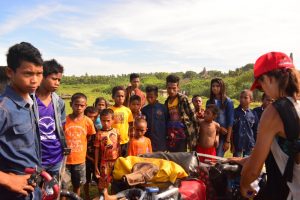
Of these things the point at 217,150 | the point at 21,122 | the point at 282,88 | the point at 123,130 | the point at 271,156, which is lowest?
the point at 217,150

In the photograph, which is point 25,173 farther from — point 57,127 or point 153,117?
point 153,117

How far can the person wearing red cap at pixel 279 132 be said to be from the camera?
6.69 ft

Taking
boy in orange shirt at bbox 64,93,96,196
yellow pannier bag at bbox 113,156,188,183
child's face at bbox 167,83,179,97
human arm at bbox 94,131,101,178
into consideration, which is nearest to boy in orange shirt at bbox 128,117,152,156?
human arm at bbox 94,131,101,178

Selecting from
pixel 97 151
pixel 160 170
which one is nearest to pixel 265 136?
pixel 160 170

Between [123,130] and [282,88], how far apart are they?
409cm

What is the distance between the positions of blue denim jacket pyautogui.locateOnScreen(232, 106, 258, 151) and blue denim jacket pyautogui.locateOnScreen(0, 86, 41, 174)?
190 inches

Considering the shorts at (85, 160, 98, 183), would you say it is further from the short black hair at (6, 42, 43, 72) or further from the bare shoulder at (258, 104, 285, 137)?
the bare shoulder at (258, 104, 285, 137)

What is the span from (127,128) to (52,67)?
8.20 ft

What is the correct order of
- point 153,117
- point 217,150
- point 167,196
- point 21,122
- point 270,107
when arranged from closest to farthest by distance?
point 270,107
point 21,122
point 167,196
point 153,117
point 217,150

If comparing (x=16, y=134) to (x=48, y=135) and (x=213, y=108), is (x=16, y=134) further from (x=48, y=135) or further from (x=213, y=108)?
(x=213, y=108)

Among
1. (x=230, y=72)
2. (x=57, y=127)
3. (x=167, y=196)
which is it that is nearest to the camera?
(x=167, y=196)

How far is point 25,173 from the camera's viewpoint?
2.30m

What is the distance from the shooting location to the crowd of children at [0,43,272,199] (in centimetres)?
372

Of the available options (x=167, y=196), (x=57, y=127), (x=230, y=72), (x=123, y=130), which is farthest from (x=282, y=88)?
(x=230, y=72)
